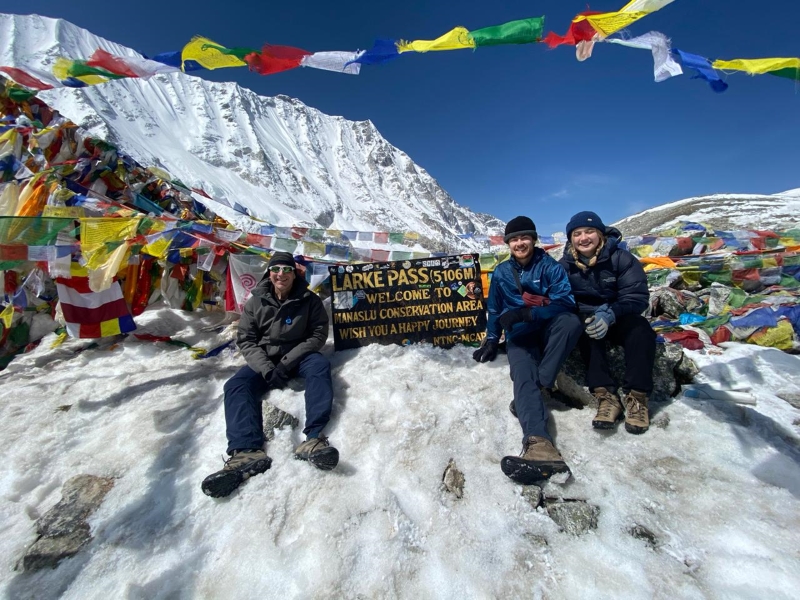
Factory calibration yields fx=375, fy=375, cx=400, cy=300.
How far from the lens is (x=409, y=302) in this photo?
5062mm

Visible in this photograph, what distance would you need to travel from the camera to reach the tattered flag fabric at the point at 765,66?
119 inches

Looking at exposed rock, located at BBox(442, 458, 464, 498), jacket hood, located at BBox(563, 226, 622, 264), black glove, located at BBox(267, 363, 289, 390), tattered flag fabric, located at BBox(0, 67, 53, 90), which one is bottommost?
exposed rock, located at BBox(442, 458, 464, 498)

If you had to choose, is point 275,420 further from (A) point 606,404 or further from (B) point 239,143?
(B) point 239,143

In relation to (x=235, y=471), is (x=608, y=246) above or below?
above

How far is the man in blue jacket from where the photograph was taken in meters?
3.17

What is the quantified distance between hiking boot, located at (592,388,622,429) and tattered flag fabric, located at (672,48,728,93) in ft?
10.0

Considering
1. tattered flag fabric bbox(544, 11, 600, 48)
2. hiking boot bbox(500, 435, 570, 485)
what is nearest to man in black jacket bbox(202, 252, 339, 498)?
hiking boot bbox(500, 435, 570, 485)

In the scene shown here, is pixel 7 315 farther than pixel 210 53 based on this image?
Yes

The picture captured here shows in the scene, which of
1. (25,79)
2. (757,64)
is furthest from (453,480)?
(25,79)

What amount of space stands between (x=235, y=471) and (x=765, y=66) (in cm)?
548

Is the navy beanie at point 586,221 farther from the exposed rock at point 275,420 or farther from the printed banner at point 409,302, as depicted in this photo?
the exposed rock at point 275,420

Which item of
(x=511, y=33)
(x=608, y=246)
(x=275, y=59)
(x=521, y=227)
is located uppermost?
(x=275, y=59)

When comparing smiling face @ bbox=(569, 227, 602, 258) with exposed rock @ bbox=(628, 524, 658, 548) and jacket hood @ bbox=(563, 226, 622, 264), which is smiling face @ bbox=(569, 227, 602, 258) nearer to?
jacket hood @ bbox=(563, 226, 622, 264)

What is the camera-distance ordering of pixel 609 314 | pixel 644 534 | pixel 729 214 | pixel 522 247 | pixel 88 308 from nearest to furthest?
pixel 644 534
pixel 609 314
pixel 522 247
pixel 88 308
pixel 729 214
